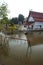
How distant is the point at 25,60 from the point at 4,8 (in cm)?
961

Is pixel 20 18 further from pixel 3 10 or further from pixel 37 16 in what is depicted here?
pixel 3 10

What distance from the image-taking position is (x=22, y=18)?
173 feet

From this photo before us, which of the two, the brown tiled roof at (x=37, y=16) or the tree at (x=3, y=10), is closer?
the tree at (x=3, y=10)

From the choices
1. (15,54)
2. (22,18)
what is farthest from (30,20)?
(15,54)

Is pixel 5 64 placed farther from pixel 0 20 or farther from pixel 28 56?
pixel 0 20

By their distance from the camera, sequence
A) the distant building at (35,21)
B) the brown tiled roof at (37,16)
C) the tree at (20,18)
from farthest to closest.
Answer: the tree at (20,18), the brown tiled roof at (37,16), the distant building at (35,21)

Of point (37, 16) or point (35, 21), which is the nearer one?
point (35, 21)

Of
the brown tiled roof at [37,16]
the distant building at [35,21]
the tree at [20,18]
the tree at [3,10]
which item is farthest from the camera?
the tree at [20,18]

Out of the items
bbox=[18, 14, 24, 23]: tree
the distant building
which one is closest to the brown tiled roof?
the distant building

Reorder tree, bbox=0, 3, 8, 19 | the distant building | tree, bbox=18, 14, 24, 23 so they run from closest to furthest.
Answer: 1. tree, bbox=0, 3, 8, 19
2. the distant building
3. tree, bbox=18, 14, 24, 23

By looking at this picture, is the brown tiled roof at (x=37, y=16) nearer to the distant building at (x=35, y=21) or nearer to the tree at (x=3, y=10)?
the distant building at (x=35, y=21)

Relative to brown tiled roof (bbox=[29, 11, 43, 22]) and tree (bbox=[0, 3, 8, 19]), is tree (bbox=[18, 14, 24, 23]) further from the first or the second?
tree (bbox=[0, 3, 8, 19])

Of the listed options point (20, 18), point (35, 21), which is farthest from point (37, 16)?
point (20, 18)

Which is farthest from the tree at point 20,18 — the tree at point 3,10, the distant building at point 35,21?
the tree at point 3,10
